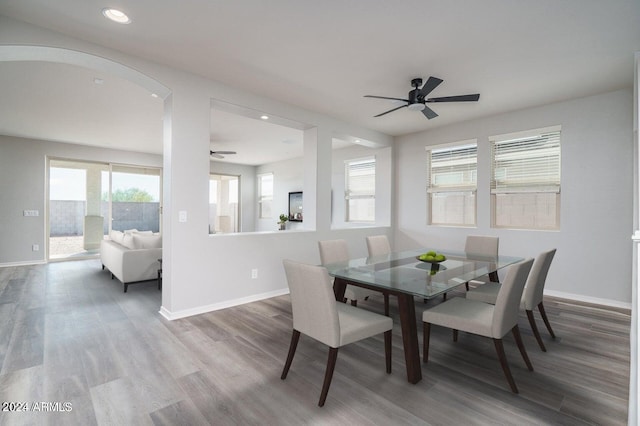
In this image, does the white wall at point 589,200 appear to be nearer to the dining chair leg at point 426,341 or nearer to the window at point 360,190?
the window at point 360,190

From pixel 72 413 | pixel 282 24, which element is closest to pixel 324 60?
pixel 282 24

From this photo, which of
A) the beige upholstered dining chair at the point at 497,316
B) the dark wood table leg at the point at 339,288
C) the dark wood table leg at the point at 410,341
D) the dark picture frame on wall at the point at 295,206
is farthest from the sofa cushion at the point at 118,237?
the beige upholstered dining chair at the point at 497,316

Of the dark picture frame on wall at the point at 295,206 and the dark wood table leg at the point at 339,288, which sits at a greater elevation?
the dark picture frame on wall at the point at 295,206

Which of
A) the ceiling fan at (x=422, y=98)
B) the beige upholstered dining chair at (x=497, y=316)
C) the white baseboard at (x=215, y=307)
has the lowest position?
the white baseboard at (x=215, y=307)

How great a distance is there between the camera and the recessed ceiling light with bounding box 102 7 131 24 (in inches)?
91.1

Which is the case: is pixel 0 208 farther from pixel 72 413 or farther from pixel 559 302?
pixel 559 302

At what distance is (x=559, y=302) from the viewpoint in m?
3.95

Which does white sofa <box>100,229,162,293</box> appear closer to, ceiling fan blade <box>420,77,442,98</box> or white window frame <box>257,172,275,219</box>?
ceiling fan blade <box>420,77,442,98</box>

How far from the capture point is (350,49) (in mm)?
2863

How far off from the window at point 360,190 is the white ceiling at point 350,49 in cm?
219

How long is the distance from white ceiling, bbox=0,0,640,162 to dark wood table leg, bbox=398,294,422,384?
2.19 meters

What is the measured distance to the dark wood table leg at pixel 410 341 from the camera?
2.10 m

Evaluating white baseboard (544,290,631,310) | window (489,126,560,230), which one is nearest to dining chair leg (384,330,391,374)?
white baseboard (544,290,631,310)

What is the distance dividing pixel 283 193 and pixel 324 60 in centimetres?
604
